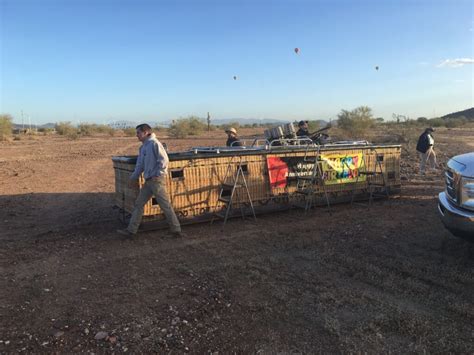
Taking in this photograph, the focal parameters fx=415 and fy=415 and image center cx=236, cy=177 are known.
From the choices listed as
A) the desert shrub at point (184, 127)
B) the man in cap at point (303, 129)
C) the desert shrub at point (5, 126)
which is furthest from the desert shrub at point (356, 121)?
the desert shrub at point (5, 126)

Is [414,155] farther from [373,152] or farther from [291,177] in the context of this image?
[291,177]

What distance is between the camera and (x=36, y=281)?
210 inches

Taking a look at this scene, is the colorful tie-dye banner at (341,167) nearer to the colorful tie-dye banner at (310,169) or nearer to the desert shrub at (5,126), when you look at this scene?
the colorful tie-dye banner at (310,169)

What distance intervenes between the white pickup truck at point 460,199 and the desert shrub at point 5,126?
143ft

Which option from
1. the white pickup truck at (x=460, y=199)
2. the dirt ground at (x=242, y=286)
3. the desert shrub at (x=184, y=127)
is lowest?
the dirt ground at (x=242, y=286)

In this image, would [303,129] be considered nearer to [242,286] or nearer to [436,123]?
[242,286]

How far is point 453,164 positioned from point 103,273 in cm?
499

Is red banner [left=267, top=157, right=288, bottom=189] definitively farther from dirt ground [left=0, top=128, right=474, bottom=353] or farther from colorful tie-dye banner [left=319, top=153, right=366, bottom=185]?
colorful tie-dye banner [left=319, top=153, right=366, bottom=185]

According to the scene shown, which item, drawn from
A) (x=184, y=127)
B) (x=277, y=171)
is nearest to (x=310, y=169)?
(x=277, y=171)

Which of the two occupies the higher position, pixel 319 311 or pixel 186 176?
pixel 186 176

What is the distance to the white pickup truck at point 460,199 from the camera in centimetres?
509

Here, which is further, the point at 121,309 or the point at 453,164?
the point at 453,164

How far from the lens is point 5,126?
4362cm

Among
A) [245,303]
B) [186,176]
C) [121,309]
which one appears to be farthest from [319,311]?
[186,176]
